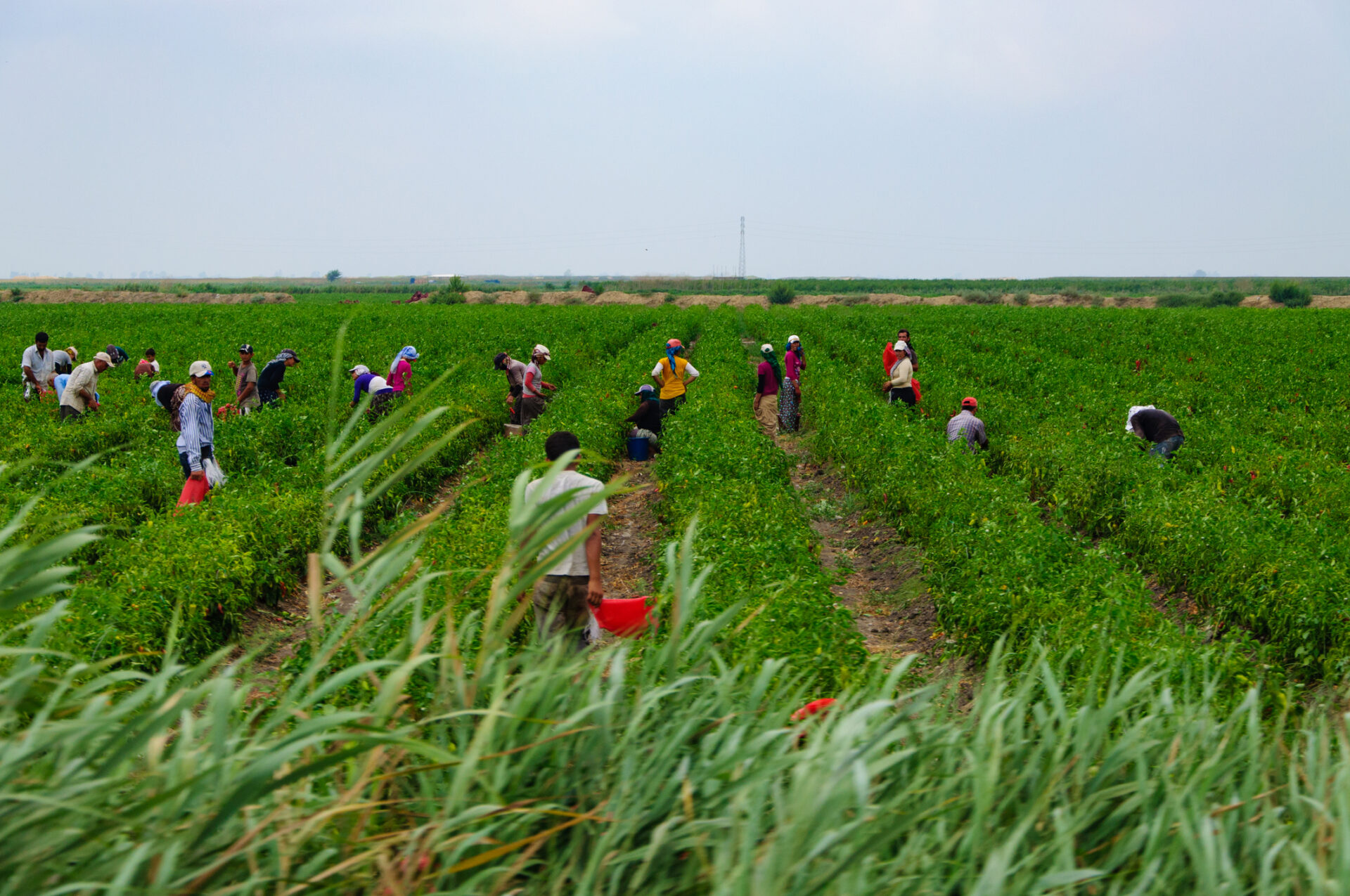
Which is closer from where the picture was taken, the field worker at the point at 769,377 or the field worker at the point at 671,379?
the field worker at the point at 671,379

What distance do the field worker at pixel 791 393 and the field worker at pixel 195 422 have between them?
31.7 ft

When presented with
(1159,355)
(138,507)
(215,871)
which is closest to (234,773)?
(215,871)

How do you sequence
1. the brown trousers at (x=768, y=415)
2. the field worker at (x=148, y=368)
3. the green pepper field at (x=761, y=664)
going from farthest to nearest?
the field worker at (x=148, y=368)
the brown trousers at (x=768, y=415)
the green pepper field at (x=761, y=664)

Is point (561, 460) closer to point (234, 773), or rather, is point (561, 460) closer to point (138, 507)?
point (234, 773)

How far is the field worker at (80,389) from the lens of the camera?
12.9 metres

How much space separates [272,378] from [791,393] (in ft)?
29.2

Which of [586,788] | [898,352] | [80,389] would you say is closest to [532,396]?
[898,352]

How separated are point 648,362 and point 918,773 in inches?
716

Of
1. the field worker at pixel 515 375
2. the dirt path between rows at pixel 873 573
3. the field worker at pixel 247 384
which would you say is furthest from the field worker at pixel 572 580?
the field worker at pixel 247 384

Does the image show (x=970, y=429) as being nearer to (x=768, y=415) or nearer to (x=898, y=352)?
(x=898, y=352)

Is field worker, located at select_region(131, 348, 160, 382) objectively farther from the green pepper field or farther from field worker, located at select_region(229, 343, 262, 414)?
field worker, located at select_region(229, 343, 262, 414)

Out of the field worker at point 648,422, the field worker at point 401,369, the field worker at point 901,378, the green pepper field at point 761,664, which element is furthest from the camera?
the field worker at point 901,378

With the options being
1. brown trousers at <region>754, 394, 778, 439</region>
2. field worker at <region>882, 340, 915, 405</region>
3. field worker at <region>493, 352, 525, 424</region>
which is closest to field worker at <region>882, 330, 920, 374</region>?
field worker at <region>882, 340, 915, 405</region>

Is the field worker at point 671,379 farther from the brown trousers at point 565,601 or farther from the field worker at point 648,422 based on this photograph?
the brown trousers at point 565,601
